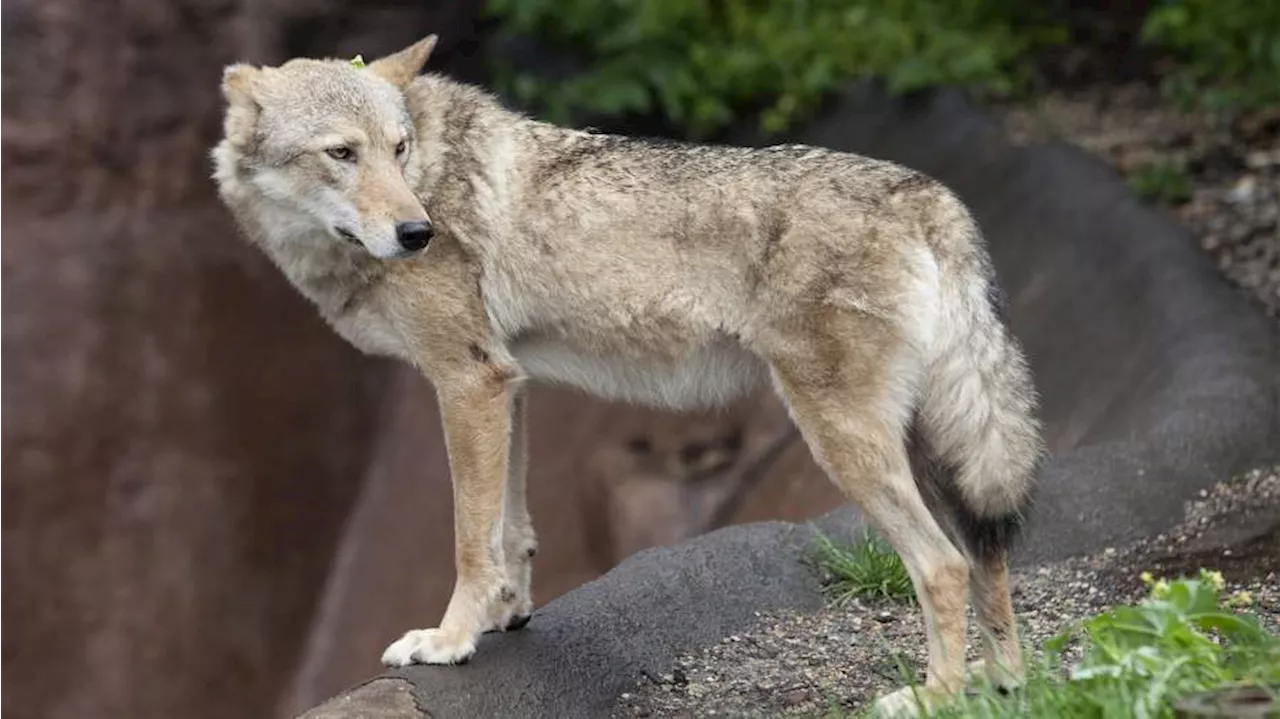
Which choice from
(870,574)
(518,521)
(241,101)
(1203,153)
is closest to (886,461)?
(870,574)

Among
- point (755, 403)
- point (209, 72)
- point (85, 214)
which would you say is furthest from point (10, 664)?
point (755, 403)

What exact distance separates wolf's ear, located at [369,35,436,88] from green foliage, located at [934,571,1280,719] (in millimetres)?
2398

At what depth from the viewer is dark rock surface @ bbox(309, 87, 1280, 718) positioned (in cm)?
456

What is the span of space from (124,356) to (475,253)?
5119mm

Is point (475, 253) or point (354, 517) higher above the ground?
point (475, 253)

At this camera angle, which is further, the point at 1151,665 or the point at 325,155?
the point at 325,155

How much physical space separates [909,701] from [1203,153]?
19.1 ft

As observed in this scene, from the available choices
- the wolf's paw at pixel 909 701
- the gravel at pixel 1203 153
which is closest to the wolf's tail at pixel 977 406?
the wolf's paw at pixel 909 701

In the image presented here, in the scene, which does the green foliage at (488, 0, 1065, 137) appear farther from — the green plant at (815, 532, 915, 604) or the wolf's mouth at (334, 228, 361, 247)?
the wolf's mouth at (334, 228, 361, 247)

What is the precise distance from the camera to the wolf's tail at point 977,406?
4.11 m

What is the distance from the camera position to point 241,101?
4625mm

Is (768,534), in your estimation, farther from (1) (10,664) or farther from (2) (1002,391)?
(1) (10,664)

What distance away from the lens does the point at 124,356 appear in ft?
29.8

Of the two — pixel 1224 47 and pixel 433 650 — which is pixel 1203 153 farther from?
pixel 433 650
